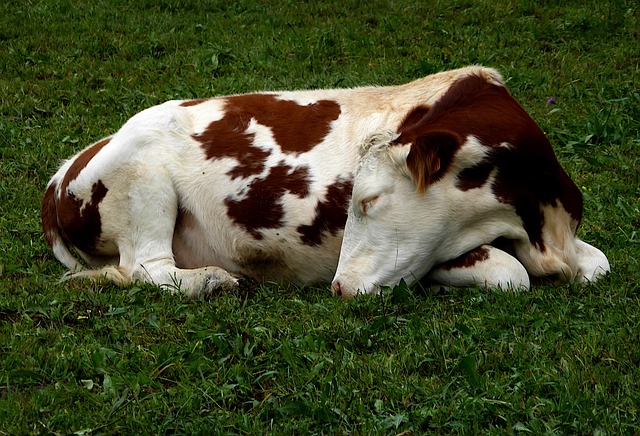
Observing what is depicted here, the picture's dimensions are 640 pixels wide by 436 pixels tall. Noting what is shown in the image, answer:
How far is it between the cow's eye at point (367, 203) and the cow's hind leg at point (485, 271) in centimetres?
52

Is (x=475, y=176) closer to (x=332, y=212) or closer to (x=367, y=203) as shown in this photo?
(x=367, y=203)

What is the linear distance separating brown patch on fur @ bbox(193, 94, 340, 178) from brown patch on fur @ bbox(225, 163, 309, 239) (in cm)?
11

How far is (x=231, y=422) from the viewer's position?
13.9 feet

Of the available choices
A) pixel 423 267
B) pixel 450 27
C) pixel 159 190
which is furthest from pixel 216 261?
pixel 450 27

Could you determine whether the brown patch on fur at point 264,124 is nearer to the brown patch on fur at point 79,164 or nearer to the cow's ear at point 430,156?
the brown patch on fur at point 79,164

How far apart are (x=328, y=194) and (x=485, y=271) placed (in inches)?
42.4

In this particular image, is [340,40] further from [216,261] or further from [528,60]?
[216,261]

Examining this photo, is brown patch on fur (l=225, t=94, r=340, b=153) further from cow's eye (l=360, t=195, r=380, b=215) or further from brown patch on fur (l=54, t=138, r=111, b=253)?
brown patch on fur (l=54, t=138, r=111, b=253)

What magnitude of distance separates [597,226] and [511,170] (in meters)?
1.71

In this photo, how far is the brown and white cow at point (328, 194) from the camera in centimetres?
573

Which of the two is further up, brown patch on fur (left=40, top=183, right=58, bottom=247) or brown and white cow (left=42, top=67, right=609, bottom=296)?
brown and white cow (left=42, top=67, right=609, bottom=296)

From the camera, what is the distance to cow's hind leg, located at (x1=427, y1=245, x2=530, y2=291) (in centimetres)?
560

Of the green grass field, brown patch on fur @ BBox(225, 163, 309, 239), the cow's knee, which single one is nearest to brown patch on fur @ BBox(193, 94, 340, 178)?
brown patch on fur @ BBox(225, 163, 309, 239)

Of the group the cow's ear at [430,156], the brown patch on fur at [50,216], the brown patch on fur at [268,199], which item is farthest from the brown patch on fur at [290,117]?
the brown patch on fur at [50,216]
